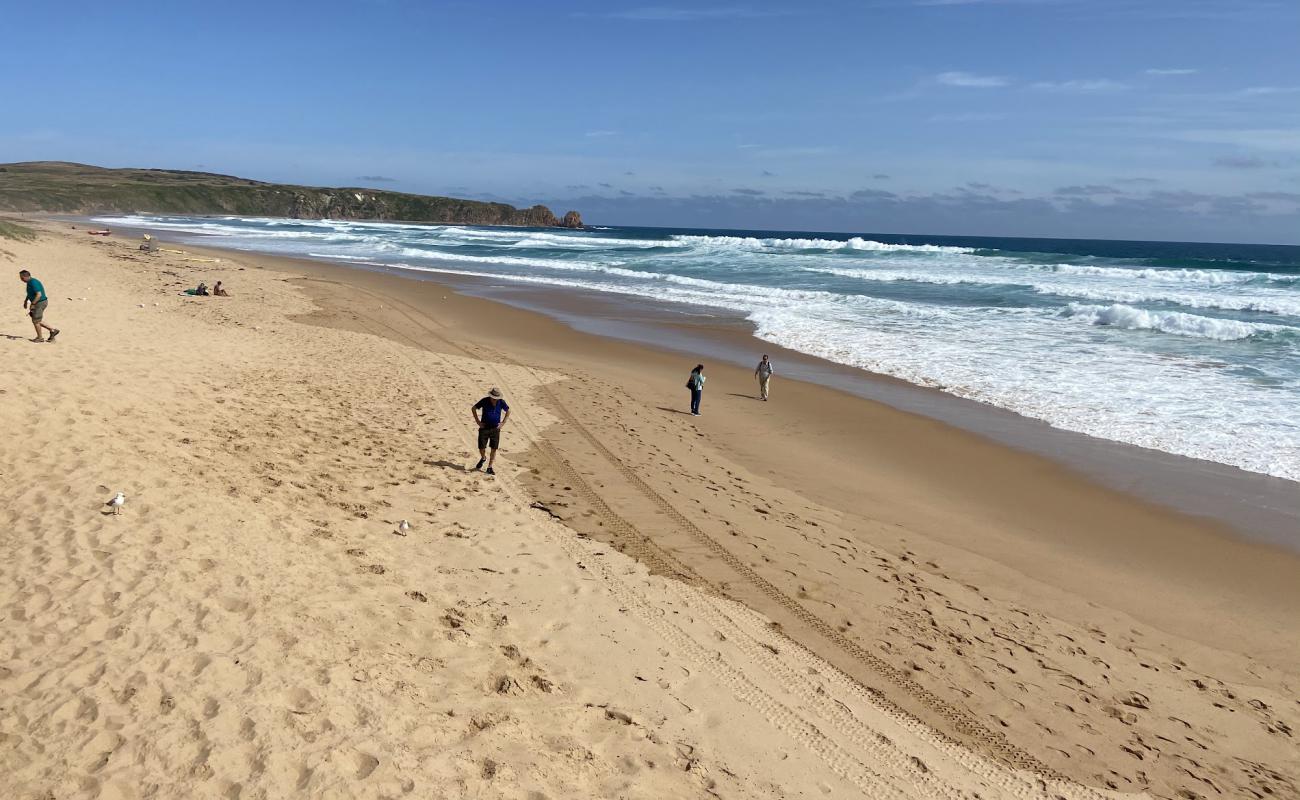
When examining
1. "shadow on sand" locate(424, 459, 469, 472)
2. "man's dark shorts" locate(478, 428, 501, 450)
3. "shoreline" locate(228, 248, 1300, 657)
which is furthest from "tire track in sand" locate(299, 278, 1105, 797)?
"shoreline" locate(228, 248, 1300, 657)

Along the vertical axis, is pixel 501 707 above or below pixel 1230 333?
below

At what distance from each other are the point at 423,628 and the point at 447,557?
56.3 inches

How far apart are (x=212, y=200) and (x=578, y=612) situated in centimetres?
13586

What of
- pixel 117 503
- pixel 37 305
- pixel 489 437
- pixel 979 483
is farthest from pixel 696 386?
pixel 37 305

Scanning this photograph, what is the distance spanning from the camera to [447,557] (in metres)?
7.40

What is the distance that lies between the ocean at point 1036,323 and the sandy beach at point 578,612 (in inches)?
179

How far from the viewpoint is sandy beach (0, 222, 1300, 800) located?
4719mm

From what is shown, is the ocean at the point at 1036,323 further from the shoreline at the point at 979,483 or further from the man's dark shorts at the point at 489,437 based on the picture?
the man's dark shorts at the point at 489,437

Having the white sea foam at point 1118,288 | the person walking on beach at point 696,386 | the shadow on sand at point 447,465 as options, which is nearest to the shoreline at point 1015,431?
the person walking on beach at point 696,386

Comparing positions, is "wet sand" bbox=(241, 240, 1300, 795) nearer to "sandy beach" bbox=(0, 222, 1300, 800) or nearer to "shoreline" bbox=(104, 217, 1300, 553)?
"sandy beach" bbox=(0, 222, 1300, 800)

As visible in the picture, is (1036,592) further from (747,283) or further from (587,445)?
(747,283)

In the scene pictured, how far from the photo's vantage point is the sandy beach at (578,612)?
4.72m

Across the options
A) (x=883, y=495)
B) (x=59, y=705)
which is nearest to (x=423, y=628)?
(x=59, y=705)

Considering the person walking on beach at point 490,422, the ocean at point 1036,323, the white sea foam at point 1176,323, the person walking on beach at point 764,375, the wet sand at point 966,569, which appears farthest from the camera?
the white sea foam at point 1176,323
